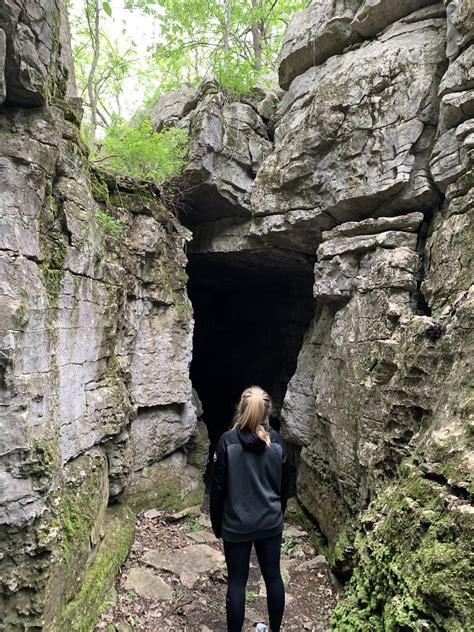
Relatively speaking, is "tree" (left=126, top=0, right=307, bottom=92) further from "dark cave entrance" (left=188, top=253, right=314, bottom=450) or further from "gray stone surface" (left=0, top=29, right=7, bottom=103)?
"gray stone surface" (left=0, top=29, right=7, bottom=103)

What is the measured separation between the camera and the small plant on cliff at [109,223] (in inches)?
243

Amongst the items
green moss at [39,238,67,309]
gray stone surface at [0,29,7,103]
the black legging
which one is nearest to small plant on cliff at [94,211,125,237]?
green moss at [39,238,67,309]

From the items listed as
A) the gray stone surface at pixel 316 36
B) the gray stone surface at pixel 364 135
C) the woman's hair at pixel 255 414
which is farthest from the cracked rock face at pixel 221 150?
the woman's hair at pixel 255 414

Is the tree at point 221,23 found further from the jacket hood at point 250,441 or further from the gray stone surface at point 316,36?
the jacket hood at point 250,441

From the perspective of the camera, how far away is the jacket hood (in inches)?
147

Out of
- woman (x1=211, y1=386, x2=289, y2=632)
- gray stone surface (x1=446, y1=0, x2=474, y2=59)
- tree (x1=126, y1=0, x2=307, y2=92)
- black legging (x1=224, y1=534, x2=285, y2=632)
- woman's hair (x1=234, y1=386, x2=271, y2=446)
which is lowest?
black legging (x1=224, y1=534, x2=285, y2=632)

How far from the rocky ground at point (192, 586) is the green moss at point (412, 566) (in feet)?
6.83

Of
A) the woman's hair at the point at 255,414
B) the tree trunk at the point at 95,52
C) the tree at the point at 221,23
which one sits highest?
the tree at the point at 221,23

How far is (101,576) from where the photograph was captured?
4.72 meters

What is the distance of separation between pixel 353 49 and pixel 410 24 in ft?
3.50

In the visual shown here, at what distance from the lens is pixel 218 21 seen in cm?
1350

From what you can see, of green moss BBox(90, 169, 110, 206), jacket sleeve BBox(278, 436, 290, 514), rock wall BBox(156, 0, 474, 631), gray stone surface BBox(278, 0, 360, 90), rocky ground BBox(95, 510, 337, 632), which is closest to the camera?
rock wall BBox(156, 0, 474, 631)

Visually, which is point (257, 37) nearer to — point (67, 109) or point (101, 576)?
point (67, 109)

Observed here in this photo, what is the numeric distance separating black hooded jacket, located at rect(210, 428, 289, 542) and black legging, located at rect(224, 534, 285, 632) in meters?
0.10
